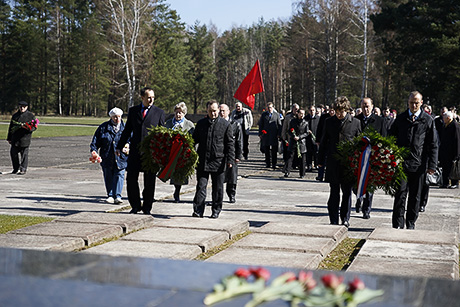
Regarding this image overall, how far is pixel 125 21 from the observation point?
55000mm

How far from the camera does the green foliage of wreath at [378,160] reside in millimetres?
8844

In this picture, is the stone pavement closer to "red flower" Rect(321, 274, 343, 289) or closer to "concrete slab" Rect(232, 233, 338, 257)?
"concrete slab" Rect(232, 233, 338, 257)

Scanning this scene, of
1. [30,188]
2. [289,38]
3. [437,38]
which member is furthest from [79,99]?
[30,188]

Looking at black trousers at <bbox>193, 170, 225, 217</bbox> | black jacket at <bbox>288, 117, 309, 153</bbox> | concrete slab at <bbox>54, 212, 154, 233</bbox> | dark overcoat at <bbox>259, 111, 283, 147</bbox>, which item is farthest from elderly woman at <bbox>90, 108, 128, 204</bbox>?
dark overcoat at <bbox>259, 111, 283, 147</bbox>

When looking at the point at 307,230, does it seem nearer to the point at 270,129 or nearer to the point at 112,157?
the point at 112,157

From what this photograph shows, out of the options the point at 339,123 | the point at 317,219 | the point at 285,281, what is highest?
the point at 339,123

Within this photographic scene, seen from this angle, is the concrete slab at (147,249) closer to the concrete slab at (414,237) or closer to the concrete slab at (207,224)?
the concrete slab at (207,224)

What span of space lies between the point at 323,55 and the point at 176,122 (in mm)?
48507

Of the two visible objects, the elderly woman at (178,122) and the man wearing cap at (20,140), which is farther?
the man wearing cap at (20,140)

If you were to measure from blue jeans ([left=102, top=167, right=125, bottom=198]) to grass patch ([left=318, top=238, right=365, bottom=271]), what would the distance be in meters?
4.71

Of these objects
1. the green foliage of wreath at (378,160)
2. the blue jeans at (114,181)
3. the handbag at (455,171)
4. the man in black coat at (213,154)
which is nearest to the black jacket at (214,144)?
the man in black coat at (213,154)

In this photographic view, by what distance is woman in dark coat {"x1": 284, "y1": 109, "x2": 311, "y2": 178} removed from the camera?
57.1 feet

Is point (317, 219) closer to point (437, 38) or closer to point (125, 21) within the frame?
point (437, 38)

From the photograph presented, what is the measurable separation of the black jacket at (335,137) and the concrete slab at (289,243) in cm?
207
